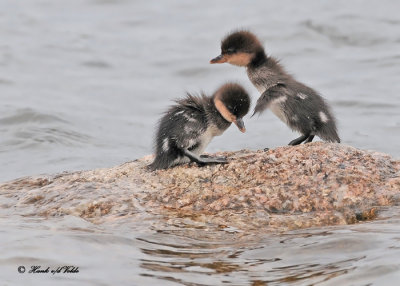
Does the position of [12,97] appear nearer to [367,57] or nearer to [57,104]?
[57,104]

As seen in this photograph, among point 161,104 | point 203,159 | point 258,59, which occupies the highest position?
point 258,59

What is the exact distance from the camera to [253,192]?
17.6ft

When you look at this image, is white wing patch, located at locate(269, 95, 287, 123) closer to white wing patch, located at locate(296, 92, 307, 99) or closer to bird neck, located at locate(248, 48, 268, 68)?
white wing patch, located at locate(296, 92, 307, 99)

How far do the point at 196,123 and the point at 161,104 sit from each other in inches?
260

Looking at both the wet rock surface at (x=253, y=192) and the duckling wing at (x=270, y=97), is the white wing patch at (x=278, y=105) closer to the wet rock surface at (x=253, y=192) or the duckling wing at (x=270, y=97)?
the duckling wing at (x=270, y=97)

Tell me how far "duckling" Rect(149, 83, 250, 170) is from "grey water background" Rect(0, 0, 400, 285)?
1.21 feet

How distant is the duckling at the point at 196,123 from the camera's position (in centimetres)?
588

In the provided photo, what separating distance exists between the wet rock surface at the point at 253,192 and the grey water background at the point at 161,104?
0.17m

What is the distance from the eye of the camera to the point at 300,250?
15.8 feet

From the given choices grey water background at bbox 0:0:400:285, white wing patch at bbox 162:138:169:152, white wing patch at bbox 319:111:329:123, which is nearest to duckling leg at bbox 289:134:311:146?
white wing patch at bbox 319:111:329:123

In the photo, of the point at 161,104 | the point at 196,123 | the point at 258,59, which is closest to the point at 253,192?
the point at 196,123

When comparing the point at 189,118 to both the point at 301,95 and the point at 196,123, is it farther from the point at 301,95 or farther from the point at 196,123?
the point at 301,95

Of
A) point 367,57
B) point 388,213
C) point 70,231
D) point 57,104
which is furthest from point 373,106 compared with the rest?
point 70,231

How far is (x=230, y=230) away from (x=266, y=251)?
37cm
